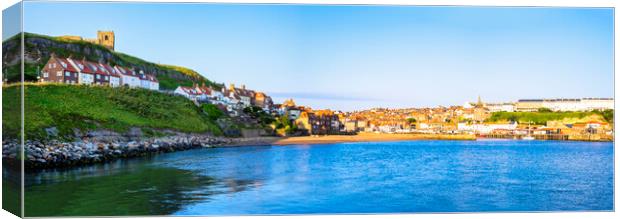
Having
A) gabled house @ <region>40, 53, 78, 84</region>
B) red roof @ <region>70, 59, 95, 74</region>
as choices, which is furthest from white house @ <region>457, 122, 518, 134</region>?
red roof @ <region>70, 59, 95, 74</region>

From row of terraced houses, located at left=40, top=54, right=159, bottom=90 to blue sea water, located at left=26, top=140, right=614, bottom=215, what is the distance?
2.92 m

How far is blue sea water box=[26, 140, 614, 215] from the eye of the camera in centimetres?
766

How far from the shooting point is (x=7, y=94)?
707cm

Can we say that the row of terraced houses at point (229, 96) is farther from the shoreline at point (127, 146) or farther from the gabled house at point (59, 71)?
the gabled house at point (59, 71)

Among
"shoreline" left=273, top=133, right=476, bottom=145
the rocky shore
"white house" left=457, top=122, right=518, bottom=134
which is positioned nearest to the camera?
the rocky shore

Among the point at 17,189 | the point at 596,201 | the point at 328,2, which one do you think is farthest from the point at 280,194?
the point at 596,201

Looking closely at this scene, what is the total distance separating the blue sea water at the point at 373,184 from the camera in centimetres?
766

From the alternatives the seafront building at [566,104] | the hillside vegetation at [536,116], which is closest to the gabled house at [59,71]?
the hillside vegetation at [536,116]

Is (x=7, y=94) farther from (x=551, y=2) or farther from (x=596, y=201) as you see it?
(x=596, y=201)

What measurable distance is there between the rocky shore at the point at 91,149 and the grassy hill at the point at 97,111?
22 centimetres

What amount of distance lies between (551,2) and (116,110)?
36.0 ft

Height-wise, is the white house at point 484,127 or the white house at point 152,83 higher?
the white house at point 152,83

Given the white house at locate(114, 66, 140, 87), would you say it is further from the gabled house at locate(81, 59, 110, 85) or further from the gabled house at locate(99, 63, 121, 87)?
the gabled house at locate(81, 59, 110, 85)

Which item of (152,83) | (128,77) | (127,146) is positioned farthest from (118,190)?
(152,83)
